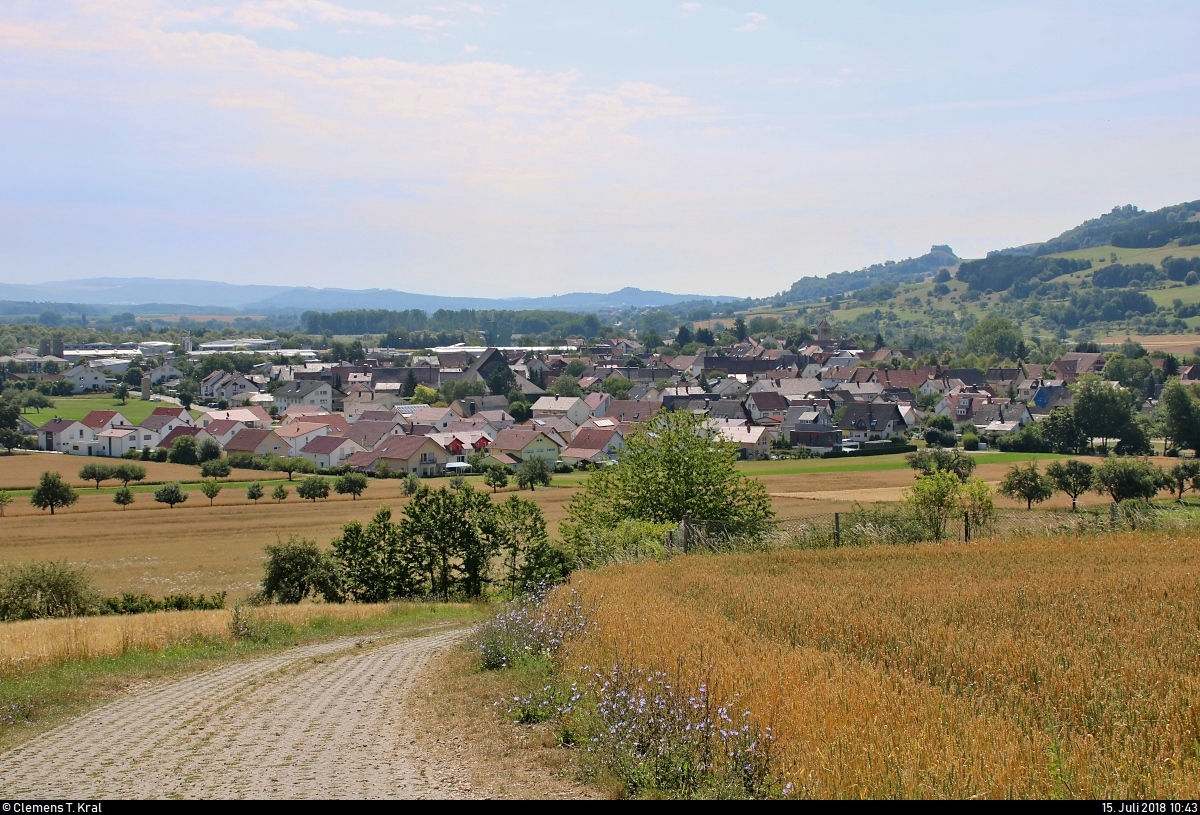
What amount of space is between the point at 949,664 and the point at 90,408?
4803 inches

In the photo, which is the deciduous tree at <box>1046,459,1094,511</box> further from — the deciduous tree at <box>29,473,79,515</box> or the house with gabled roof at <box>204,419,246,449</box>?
the house with gabled roof at <box>204,419,246,449</box>

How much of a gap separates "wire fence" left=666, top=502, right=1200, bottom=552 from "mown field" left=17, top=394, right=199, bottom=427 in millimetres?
87197

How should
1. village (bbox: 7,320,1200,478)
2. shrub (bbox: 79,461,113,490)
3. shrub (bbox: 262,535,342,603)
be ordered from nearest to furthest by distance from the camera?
shrub (bbox: 262,535,342,603) < shrub (bbox: 79,461,113,490) < village (bbox: 7,320,1200,478)

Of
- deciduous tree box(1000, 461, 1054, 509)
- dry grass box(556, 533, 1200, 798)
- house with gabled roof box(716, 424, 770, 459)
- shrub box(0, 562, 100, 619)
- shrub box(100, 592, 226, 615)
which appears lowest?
house with gabled roof box(716, 424, 770, 459)

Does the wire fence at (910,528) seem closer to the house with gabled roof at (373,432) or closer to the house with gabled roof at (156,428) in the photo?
the house with gabled roof at (373,432)

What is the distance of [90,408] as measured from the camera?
111 m

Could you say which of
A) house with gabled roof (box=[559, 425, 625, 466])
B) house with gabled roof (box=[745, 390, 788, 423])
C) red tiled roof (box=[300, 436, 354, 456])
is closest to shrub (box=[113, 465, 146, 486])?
red tiled roof (box=[300, 436, 354, 456])

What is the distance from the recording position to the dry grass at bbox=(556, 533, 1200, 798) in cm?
558

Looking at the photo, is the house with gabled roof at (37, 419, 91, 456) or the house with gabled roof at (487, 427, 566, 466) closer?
the house with gabled roof at (487, 427, 566, 466)

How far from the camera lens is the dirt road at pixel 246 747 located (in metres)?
6.75

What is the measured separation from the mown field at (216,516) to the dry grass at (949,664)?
2256 centimetres

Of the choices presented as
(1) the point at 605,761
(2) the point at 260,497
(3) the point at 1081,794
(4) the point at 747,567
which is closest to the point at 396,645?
(4) the point at 747,567

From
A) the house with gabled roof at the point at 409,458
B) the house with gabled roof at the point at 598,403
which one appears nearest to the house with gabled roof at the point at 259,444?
the house with gabled roof at the point at 409,458

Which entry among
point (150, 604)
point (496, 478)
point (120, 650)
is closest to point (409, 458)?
point (496, 478)
